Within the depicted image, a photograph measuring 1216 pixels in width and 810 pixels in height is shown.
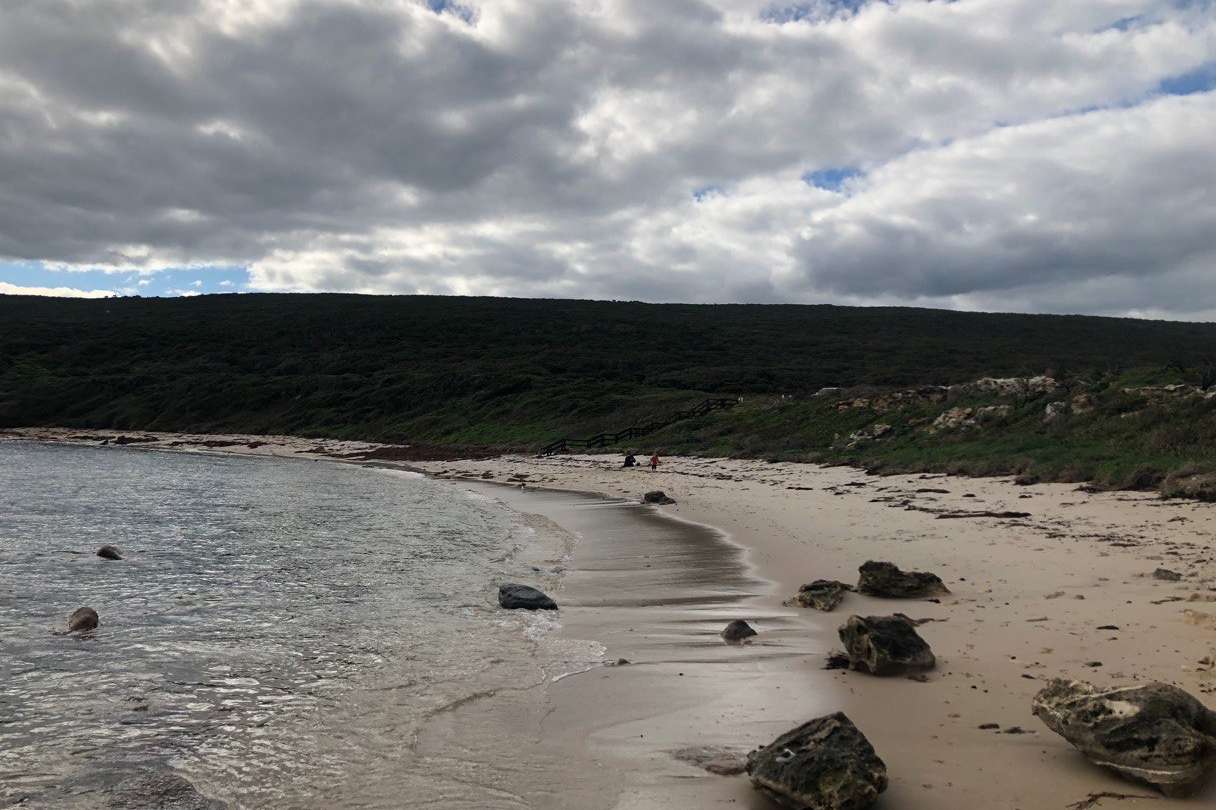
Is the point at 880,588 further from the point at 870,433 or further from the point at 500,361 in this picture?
the point at 500,361

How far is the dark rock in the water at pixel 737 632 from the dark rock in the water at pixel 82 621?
6697mm

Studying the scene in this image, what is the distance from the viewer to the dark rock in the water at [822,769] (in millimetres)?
4465

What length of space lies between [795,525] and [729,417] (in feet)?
90.9

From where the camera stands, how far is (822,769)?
15.0 feet

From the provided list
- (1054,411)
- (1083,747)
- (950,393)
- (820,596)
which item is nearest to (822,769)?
(1083,747)

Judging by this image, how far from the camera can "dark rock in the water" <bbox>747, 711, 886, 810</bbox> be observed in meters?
4.46

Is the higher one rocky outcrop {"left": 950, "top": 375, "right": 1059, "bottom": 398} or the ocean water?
rocky outcrop {"left": 950, "top": 375, "right": 1059, "bottom": 398}

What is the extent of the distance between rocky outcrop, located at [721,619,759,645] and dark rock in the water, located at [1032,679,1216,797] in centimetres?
353

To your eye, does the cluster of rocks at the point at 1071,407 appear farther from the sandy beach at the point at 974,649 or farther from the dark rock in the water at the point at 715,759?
the dark rock in the water at the point at 715,759

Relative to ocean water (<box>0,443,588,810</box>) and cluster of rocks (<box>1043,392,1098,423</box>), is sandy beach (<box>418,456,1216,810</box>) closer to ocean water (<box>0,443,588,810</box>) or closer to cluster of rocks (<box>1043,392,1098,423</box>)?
ocean water (<box>0,443,588,810</box>)

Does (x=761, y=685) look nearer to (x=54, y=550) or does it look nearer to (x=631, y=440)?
(x=54, y=550)

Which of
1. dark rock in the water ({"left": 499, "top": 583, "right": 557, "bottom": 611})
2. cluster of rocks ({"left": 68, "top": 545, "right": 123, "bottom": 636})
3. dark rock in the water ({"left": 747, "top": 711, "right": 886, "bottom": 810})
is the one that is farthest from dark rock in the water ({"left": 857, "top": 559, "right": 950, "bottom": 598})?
cluster of rocks ({"left": 68, "top": 545, "right": 123, "bottom": 636})

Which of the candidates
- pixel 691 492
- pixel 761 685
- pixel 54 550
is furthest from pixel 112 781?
pixel 691 492

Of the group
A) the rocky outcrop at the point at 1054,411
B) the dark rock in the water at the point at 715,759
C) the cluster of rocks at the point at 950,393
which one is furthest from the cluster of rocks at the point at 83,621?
the cluster of rocks at the point at 950,393
